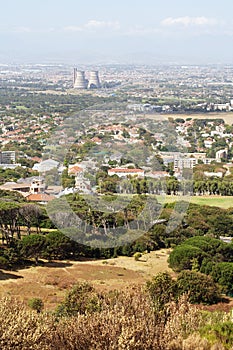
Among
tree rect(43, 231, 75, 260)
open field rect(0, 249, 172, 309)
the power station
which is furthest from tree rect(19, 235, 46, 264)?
the power station

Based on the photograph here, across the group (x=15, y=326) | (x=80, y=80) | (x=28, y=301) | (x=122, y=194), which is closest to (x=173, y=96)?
(x=80, y=80)

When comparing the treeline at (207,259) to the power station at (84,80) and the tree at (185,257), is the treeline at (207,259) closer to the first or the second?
the tree at (185,257)

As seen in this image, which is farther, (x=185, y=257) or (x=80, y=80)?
(x=80, y=80)

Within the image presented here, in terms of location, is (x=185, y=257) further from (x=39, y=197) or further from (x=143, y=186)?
(x=39, y=197)

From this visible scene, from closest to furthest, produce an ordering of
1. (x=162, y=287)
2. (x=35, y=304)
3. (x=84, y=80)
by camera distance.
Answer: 1. (x=35, y=304)
2. (x=162, y=287)
3. (x=84, y=80)

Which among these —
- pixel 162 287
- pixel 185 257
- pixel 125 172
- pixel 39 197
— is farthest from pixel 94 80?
pixel 162 287

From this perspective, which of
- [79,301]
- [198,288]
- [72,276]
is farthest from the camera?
[72,276]

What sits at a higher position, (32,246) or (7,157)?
(32,246)

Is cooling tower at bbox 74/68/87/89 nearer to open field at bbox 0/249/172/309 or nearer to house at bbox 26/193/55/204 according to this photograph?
house at bbox 26/193/55/204

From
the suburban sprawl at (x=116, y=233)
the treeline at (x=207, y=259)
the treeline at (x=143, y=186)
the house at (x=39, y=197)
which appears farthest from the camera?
the house at (x=39, y=197)

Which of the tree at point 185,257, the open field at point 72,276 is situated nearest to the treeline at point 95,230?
the tree at point 185,257
